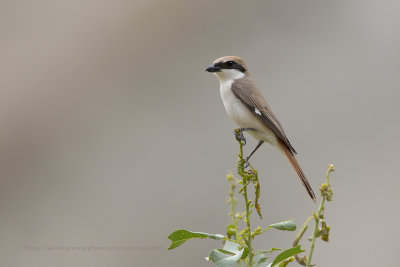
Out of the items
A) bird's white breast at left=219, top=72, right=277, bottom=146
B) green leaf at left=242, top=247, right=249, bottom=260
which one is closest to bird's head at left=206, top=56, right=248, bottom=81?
bird's white breast at left=219, top=72, right=277, bottom=146

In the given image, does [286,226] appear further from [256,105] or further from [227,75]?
[227,75]

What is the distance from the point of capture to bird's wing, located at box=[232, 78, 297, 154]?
339 cm

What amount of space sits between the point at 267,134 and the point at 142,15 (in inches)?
203

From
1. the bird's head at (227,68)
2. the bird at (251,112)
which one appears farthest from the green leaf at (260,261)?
the bird's head at (227,68)

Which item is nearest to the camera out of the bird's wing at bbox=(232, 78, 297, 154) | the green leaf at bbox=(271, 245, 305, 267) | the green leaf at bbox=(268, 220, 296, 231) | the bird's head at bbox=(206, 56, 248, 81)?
the green leaf at bbox=(271, 245, 305, 267)

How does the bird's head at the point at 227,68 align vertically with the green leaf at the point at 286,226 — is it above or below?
above

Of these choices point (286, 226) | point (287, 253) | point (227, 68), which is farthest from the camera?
point (227, 68)

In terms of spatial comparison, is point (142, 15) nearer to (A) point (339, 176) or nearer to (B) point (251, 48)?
(B) point (251, 48)

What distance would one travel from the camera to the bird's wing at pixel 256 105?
3392 millimetres

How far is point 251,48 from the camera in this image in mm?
7543

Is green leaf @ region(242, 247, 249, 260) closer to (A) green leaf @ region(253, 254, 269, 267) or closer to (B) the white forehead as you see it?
(A) green leaf @ region(253, 254, 269, 267)

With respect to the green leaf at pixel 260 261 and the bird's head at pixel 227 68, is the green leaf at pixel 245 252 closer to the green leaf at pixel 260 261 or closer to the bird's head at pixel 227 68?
the green leaf at pixel 260 261

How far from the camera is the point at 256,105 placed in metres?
3.52

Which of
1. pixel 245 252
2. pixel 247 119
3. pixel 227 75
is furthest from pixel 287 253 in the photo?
pixel 227 75
